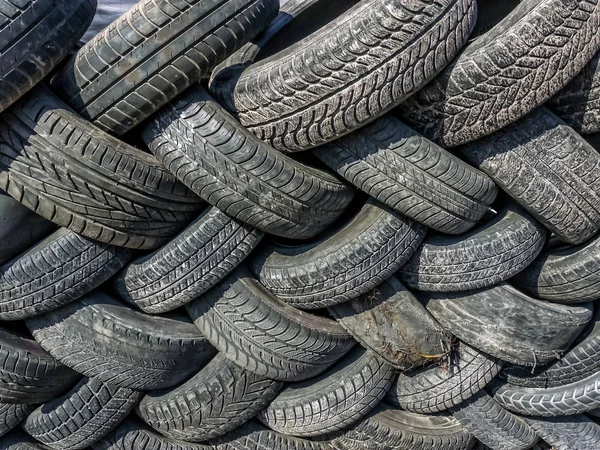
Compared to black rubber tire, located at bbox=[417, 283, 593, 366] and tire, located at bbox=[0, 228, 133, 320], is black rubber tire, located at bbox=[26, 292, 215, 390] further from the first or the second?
black rubber tire, located at bbox=[417, 283, 593, 366]

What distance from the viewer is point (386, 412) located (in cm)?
118

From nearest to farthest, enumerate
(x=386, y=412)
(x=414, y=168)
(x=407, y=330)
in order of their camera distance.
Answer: (x=414, y=168)
(x=407, y=330)
(x=386, y=412)

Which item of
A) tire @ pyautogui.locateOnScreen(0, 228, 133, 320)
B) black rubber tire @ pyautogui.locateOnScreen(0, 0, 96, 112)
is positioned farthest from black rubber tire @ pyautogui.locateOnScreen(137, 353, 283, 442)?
black rubber tire @ pyautogui.locateOnScreen(0, 0, 96, 112)

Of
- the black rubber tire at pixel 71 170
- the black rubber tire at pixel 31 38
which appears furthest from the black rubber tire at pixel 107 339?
the black rubber tire at pixel 31 38

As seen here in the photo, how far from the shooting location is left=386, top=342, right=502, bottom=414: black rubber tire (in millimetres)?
1103

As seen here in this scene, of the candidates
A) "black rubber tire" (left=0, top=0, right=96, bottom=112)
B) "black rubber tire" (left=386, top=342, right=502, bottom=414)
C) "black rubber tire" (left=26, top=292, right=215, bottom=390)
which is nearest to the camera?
"black rubber tire" (left=0, top=0, right=96, bottom=112)

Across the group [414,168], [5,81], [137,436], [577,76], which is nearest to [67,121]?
[5,81]

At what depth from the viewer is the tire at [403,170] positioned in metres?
0.90

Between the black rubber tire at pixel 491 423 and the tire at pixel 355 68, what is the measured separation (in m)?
0.70

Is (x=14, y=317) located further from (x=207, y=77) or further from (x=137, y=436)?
(x=207, y=77)

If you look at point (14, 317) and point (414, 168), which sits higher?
point (414, 168)

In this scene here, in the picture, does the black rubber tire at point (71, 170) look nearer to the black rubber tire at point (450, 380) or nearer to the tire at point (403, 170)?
the tire at point (403, 170)

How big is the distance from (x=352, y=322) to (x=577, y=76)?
23.9 inches

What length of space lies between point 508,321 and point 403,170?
1.29ft
